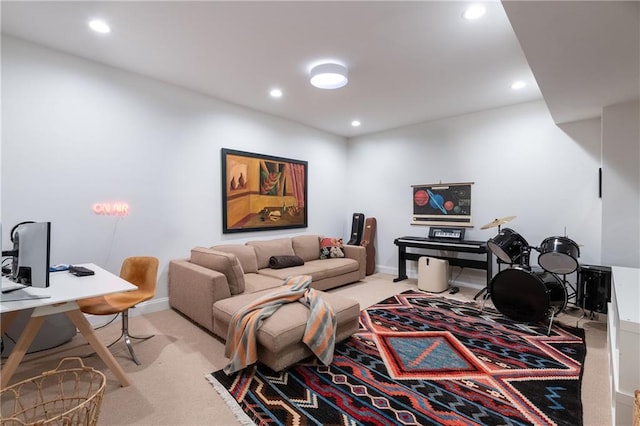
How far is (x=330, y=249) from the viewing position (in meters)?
5.03

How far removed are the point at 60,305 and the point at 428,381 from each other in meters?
2.52

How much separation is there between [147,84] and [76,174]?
1278mm

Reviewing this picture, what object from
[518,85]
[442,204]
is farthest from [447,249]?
→ [518,85]

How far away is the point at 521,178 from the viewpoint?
4.27 m

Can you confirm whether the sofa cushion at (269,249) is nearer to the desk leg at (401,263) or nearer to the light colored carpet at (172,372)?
the light colored carpet at (172,372)

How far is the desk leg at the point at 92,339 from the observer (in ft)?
6.64

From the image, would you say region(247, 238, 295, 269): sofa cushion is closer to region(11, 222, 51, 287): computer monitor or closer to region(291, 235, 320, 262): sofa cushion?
region(291, 235, 320, 262): sofa cushion

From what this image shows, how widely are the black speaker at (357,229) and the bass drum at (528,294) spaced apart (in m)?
2.82

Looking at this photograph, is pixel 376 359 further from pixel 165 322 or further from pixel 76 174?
pixel 76 174

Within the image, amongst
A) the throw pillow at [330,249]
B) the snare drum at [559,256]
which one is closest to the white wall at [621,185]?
the snare drum at [559,256]

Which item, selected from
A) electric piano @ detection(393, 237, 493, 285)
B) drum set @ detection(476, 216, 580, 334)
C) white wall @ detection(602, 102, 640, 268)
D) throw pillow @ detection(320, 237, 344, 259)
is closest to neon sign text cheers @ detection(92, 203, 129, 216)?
throw pillow @ detection(320, 237, 344, 259)

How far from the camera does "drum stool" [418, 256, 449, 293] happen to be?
446 cm

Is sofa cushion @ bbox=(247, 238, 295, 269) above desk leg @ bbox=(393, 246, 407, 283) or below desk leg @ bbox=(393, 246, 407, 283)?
above

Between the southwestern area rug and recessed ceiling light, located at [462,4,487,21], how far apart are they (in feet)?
8.93
